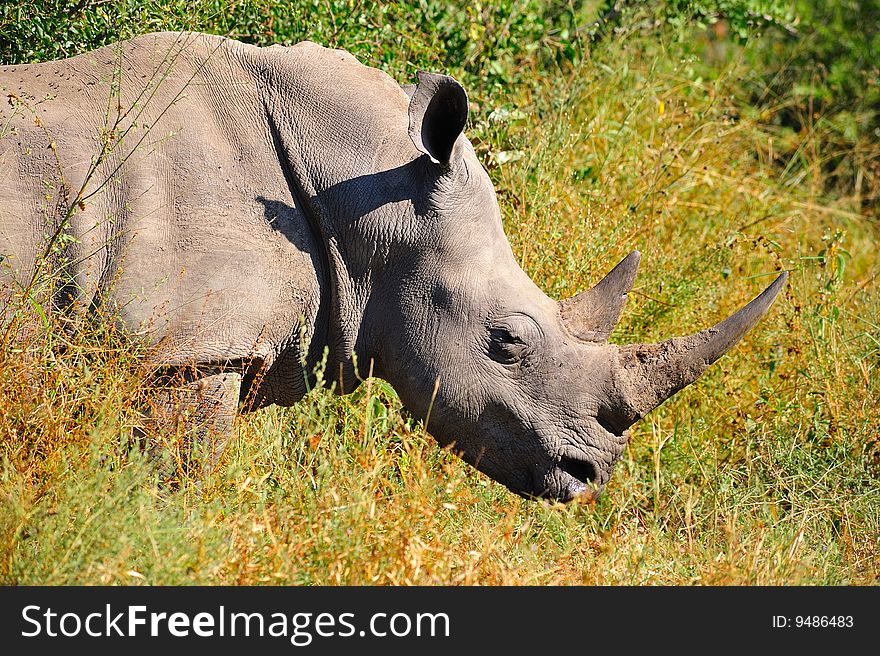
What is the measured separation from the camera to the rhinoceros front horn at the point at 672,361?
4574mm

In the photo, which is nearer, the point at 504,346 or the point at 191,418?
the point at 191,418

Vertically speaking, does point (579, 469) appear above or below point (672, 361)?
below

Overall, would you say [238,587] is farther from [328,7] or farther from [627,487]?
[328,7]

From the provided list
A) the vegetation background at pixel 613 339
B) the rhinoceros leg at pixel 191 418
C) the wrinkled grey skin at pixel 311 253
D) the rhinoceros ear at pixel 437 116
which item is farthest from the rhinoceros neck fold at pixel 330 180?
the rhinoceros leg at pixel 191 418

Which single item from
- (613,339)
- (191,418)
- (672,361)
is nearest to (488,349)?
(672,361)

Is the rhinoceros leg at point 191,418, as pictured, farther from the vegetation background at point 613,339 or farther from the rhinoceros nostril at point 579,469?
the rhinoceros nostril at point 579,469

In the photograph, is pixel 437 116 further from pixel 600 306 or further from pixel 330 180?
pixel 600 306

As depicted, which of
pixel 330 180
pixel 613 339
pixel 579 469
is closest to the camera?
pixel 330 180

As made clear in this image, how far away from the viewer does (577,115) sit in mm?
7875

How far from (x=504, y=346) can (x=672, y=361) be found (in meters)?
0.67

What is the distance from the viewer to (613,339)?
6.47 m

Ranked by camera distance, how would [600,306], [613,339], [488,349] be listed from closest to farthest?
[488,349], [600,306], [613,339]

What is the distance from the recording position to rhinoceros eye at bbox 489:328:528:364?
452 centimetres

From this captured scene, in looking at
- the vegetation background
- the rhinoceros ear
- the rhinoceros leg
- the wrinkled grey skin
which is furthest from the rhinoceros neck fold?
the rhinoceros leg
